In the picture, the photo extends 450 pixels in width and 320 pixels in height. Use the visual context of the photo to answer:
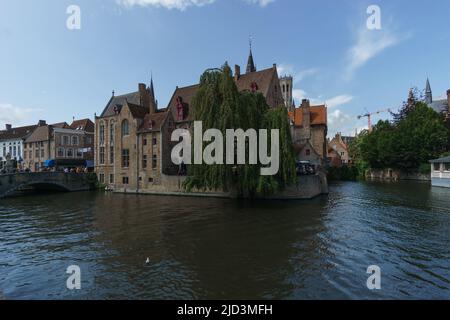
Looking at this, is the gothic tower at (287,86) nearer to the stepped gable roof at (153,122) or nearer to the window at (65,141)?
the stepped gable roof at (153,122)

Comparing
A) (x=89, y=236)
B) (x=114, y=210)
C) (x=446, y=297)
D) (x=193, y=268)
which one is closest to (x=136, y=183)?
(x=114, y=210)

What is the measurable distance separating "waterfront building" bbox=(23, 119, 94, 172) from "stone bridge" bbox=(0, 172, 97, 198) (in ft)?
→ 36.7

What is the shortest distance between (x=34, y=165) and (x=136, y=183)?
34074mm

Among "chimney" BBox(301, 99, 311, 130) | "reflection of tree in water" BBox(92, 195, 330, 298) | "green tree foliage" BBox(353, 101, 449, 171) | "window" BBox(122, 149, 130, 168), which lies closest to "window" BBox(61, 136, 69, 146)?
"window" BBox(122, 149, 130, 168)

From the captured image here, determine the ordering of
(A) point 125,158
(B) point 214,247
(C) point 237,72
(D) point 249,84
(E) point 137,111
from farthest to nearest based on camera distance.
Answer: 1. (C) point 237,72
2. (D) point 249,84
3. (E) point 137,111
4. (A) point 125,158
5. (B) point 214,247

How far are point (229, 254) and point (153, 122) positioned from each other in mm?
30189

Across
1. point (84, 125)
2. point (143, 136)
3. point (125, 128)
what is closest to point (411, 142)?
point (143, 136)

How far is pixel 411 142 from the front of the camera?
192 ft

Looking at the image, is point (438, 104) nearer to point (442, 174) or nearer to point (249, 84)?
point (442, 174)

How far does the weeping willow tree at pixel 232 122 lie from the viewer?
79.9ft

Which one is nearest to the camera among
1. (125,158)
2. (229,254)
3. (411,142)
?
(229,254)

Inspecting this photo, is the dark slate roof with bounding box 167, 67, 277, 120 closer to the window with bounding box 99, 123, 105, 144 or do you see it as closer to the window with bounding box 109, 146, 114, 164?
the window with bounding box 109, 146, 114, 164

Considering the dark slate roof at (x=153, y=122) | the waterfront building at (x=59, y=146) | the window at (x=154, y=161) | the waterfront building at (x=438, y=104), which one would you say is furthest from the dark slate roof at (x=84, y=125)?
the waterfront building at (x=438, y=104)

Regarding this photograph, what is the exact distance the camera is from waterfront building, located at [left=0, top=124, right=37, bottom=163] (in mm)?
62175
